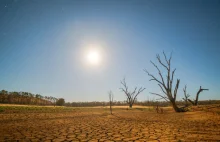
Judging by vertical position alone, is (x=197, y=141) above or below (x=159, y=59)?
below

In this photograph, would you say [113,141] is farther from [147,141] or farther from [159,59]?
[159,59]

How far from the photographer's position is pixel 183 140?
4539 mm

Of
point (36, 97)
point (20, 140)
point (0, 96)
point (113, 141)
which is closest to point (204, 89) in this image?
point (113, 141)

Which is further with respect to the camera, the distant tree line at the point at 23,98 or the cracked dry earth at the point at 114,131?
the distant tree line at the point at 23,98

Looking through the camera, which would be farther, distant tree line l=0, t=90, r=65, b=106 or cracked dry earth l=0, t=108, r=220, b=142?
distant tree line l=0, t=90, r=65, b=106

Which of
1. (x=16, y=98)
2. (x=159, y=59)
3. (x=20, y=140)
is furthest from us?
(x=16, y=98)

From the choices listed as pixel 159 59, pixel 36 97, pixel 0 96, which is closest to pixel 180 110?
pixel 159 59

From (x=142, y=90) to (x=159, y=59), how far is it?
23.7 metres

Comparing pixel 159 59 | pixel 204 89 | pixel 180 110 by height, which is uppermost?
pixel 159 59

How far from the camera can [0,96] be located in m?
46.7

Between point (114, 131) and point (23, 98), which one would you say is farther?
point (23, 98)

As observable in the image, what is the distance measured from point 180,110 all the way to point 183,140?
1398cm

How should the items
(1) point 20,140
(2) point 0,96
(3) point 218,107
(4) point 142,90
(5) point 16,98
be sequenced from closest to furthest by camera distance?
(1) point 20,140 < (3) point 218,107 < (4) point 142,90 < (2) point 0,96 < (5) point 16,98

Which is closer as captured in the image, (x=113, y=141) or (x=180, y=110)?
(x=113, y=141)
